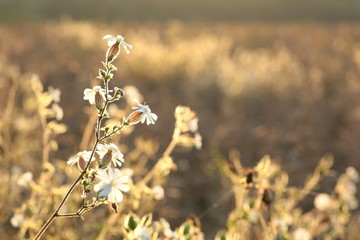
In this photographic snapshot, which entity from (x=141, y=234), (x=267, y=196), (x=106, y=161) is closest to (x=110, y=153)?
(x=106, y=161)

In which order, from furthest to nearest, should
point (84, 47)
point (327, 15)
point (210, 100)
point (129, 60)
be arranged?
point (327, 15)
point (84, 47)
point (129, 60)
point (210, 100)

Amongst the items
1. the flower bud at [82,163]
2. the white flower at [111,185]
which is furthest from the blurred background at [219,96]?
the white flower at [111,185]

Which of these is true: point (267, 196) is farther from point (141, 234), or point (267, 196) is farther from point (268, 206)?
point (141, 234)

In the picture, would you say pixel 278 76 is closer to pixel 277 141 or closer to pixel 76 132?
pixel 277 141

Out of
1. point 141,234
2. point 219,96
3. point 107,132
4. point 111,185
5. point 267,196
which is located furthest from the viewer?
point 219,96

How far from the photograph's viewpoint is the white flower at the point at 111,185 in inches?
43.1

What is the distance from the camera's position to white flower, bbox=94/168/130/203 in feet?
3.59

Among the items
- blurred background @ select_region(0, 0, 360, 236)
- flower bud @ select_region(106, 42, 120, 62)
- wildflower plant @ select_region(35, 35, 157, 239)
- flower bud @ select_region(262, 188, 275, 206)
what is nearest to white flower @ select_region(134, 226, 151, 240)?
wildflower plant @ select_region(35, 35, 157, 239)

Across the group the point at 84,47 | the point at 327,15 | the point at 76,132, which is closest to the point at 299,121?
the point at 76,132

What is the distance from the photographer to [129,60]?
6824 mm

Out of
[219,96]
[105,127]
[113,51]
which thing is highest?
[219,96]

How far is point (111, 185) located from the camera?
3.67ft

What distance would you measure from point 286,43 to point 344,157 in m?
5.74

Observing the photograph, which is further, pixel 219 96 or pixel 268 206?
pixel 219 96
